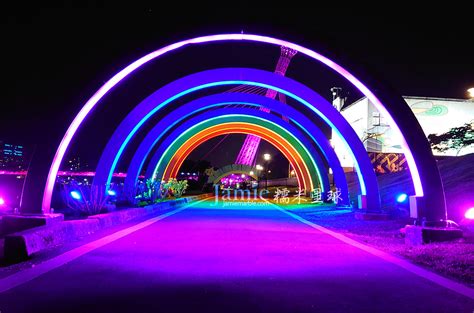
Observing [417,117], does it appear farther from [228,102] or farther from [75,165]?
[75,165]

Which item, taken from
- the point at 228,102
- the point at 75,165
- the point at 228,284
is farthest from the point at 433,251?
the point at 75,165

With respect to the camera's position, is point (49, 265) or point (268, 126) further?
point (268, 126)

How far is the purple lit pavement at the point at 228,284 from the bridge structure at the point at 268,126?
3616 mm

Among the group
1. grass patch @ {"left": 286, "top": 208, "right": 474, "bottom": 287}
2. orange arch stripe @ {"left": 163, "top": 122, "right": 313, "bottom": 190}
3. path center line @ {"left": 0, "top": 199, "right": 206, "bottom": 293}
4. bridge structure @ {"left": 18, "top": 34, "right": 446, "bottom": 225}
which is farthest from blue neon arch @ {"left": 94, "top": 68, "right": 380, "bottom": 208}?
orange arch stripe @ {"left": 163, "top": 122, "right": 313, "bottom": 190}

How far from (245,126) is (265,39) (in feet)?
83.7

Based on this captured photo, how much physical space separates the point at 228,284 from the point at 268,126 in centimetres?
2906

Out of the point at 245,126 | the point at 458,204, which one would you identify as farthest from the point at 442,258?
the point at 245,126

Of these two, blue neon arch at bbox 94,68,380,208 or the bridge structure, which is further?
blue neon arch at bbox 94,68,380,208

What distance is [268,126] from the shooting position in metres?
33.7

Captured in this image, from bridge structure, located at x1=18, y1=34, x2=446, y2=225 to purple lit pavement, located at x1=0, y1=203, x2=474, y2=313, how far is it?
3.62m

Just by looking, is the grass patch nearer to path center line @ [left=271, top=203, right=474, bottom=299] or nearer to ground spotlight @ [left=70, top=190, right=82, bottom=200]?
path center line @ [left=271, top=203, right=474, bottom=299]

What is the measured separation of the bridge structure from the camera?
10211mm

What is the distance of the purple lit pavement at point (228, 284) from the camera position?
420cm

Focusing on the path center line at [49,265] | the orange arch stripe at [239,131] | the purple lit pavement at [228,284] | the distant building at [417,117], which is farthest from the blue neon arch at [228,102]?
the distant building at [417,117]
